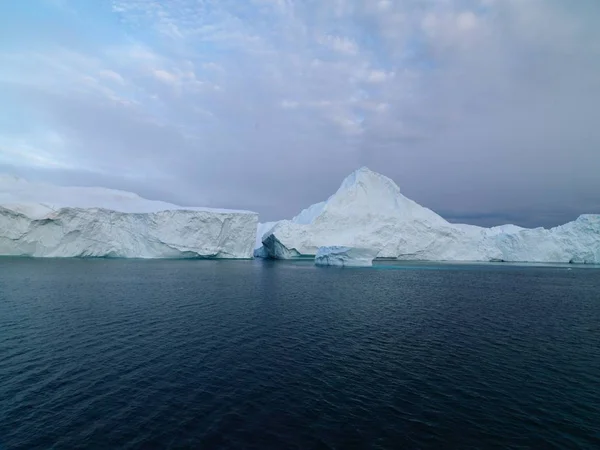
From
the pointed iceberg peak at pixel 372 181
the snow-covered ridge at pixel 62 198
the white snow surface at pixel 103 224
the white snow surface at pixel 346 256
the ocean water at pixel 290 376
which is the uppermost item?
the pointed iceberg peak at pixel 372 181

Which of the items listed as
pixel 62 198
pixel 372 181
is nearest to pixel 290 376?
pixel 62 198

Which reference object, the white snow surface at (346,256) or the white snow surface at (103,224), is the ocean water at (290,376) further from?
the white snow surface at (103,224)

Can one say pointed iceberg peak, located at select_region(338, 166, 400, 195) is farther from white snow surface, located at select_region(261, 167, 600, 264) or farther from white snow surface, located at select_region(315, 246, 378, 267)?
white snow surface, located at select_region(315, 246, 378, 267)

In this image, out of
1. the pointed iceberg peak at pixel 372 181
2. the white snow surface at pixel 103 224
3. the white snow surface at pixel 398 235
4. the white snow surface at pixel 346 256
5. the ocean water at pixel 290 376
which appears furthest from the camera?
the pointed iceberg peak at pixel 372 181

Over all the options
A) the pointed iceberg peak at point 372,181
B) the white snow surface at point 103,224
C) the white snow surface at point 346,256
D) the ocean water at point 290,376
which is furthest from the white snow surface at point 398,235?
the ocean water at point 290,376

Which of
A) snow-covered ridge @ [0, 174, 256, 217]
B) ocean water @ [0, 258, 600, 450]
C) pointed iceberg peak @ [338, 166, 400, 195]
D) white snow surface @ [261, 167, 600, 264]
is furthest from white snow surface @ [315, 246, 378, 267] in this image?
ocean water @ [0, 258, 600, 450]

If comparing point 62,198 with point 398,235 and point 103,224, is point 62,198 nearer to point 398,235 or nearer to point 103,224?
point 103,224
